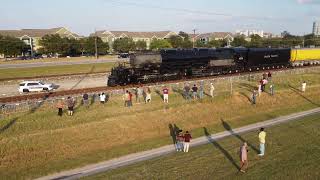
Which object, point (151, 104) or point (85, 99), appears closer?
point (85, 99)

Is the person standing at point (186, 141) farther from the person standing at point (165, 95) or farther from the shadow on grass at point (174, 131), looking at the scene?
the person standing at point (165, 95)

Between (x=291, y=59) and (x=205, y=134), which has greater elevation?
(x=291, y=59)

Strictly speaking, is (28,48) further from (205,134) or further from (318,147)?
(318,147)

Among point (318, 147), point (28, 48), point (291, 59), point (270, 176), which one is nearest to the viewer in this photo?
point (270, 176)

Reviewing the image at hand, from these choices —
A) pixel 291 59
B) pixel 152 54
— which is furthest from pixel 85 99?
pixel 291 59

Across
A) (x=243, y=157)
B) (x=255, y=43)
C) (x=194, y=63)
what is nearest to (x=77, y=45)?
(x=255, y=43)

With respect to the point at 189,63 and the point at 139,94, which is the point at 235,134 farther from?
the point at 189,63

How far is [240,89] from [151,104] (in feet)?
42.4

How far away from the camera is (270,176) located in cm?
1797

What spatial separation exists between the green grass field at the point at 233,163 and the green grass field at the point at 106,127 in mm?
3380

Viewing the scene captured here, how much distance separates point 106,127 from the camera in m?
26.5

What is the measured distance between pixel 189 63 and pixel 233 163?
26542mm

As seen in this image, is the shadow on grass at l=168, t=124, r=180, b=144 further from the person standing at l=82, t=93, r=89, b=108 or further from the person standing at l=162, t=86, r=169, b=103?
the person standing at l=82, t=93, r=89, b=108

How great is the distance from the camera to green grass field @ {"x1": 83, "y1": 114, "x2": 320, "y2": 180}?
60.6ft
